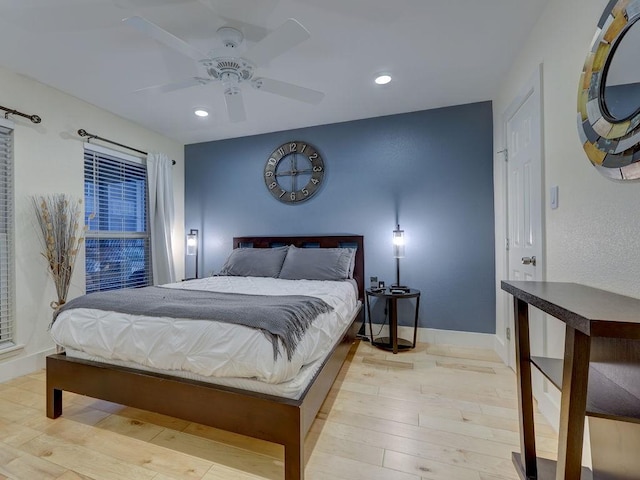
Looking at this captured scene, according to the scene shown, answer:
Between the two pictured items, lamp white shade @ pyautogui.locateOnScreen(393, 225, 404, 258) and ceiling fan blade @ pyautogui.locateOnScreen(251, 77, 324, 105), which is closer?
ceiling fan blade @ pyautogui.locateOnScreen(251, 77, 324, 105)

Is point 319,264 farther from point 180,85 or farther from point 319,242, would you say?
point 180,85

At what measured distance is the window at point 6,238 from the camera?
96.3 inches

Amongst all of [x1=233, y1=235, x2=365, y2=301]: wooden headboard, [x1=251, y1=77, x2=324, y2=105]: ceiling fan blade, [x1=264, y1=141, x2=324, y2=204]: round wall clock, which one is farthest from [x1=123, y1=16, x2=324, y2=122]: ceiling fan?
[x1=233, y1=235, x2=365, y2=301]: wooden headboard

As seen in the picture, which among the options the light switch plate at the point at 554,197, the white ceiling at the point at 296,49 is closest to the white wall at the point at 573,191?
the light switch plate at the point at 554,197

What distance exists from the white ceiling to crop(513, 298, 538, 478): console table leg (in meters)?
1.89

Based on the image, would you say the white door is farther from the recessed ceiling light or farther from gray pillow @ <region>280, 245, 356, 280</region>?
gray pillow @ <region>280, 245, 356, 280</region>

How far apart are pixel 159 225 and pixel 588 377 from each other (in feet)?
13.4

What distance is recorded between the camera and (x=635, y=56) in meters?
1.04

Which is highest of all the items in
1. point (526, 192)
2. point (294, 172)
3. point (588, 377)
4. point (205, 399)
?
point (294, 172)

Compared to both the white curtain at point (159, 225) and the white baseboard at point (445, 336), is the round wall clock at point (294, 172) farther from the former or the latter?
the white baseboard at point (445, 336)

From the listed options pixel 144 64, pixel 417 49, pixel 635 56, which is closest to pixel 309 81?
pixel 417 49

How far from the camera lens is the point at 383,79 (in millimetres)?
2619

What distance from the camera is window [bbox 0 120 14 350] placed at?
8.02 feet

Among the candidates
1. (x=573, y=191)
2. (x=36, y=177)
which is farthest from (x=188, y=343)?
(x=36, y=177)
